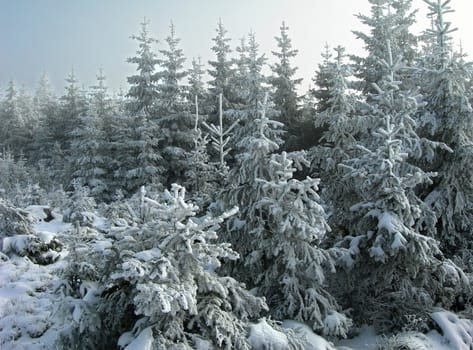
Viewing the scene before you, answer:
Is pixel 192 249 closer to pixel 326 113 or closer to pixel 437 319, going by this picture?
pixel 437 319

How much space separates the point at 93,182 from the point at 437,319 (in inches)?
937

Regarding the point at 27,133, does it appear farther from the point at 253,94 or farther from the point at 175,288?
the point at 175,288

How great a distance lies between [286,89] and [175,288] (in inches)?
953

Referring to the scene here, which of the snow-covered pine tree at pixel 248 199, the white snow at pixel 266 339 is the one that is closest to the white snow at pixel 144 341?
the white snow at pixel 266 339

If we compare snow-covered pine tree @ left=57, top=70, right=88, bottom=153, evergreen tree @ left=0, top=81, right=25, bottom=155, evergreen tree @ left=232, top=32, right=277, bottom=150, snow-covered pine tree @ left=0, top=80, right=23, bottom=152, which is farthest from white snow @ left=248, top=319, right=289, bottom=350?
snow-covered pine tree @ left=0, top=80, right=23, bottom=152

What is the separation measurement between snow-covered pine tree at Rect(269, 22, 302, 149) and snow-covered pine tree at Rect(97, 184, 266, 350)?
21818 mm

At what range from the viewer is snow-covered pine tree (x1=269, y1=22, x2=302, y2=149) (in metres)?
28.0

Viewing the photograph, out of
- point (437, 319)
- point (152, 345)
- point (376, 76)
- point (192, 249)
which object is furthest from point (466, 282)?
point (376, 76)

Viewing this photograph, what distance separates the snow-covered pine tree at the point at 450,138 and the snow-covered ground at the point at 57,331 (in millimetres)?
3452

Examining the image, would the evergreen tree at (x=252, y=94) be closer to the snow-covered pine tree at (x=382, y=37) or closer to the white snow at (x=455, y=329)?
the snow-covered pine tree at (x=382, y=37)

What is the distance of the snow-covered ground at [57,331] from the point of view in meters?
6.44

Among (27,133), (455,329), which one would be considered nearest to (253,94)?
(455,329)

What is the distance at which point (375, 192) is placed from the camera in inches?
367

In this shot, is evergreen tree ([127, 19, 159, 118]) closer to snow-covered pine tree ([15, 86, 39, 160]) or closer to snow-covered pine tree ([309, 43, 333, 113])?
snow-covered pine tree ([309, 43, 333, 113])
